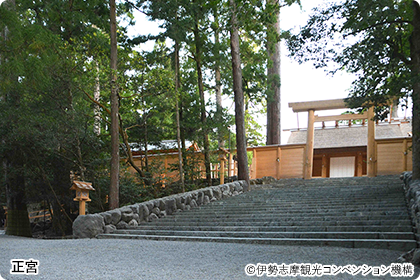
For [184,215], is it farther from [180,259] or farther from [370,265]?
[370,265]

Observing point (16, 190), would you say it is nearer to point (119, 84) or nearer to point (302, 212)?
point (119, 84)

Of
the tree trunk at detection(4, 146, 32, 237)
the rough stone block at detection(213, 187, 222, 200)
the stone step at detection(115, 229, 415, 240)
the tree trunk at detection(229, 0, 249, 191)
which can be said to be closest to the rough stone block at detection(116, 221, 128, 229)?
the stone step at detection(115, 229, 415, 240)

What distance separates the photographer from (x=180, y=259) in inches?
181

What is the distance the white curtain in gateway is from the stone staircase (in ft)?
25.7

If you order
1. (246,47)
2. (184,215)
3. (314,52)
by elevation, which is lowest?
(184,215)

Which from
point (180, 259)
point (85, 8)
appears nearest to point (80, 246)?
point (180, 259)

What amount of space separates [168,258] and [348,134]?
13359 mm

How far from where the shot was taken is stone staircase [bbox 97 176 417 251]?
538 centimetres

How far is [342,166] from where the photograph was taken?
17.3m

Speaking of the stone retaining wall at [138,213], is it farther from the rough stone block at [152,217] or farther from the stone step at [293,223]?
the stone step at [293,223]

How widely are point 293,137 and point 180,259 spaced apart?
13.2 metres

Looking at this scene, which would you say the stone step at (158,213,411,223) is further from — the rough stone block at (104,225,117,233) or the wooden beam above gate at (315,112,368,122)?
the wooden beam above gate at (315,112,368,122)


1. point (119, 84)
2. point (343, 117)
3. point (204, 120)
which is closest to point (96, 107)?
point (119, 84)

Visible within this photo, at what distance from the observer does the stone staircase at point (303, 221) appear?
17.7 ft
